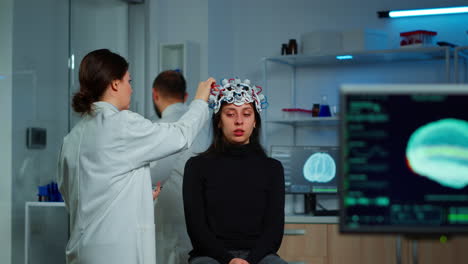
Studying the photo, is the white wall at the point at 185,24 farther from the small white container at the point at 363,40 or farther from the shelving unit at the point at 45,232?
the shelving unit at the point at 45,232

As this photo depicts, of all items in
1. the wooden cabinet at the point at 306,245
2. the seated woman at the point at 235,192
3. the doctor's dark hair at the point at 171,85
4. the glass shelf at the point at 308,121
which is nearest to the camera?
the seated woman at the point at 235,192

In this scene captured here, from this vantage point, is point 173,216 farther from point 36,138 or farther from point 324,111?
point 324,111

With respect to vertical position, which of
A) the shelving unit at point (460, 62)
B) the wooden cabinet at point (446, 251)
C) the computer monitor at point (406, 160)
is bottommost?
the wooden cabinet at point (446, 251)

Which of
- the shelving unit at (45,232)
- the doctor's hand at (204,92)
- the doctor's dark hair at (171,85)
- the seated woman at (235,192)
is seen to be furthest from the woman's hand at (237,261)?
the shelving unit at (45,232)

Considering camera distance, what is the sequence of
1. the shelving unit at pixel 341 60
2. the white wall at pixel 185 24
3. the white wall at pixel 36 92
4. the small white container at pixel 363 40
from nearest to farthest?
the white wall at pixel 36 92 → the shelving unit at pixel 341 60 → the small white container at pixel 363 40 → the white wall at pixel 185 24

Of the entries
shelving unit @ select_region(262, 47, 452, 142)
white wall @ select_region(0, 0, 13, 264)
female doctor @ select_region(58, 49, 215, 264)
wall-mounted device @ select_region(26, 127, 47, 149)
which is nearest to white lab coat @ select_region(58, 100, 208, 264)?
female doctor @ select_region(58, 49, 215, 264)

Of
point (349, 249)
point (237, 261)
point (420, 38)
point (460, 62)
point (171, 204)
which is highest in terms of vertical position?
point (420, 38)

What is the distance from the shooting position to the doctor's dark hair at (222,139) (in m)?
2.74

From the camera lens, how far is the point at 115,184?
2184 millimetres

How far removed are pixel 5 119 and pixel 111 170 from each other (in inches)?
69.7

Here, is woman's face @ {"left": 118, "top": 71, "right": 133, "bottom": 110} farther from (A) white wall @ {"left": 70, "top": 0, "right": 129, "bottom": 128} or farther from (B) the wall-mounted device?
(A) white wall @ {"left": 70, "top": 0, "right": 129, "bottom": 128}

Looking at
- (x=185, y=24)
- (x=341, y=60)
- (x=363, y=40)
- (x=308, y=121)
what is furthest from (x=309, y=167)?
(x=185, y=24)

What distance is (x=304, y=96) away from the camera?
4656 millimetres

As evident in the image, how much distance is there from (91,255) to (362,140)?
48.4 inches
